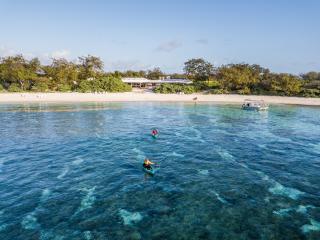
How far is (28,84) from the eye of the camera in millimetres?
105438

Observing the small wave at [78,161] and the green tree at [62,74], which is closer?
the small wave at [78,161]

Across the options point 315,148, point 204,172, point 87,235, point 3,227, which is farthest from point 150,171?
point 315,148

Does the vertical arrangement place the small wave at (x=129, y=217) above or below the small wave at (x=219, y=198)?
below

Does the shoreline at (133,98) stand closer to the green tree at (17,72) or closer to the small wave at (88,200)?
the green tree at (17,72)

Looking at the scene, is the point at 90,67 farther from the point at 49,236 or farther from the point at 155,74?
the point at 49,236

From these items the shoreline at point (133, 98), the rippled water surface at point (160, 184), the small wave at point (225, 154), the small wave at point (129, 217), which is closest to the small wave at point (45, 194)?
the rippled water surface at point (160, 184)

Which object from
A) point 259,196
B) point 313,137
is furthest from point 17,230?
point 313,137

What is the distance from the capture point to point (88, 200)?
779 inches

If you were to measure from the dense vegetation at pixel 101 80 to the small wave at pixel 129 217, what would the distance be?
88.0 m

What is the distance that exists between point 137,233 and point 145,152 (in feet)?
56.7

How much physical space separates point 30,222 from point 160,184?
1032 cm

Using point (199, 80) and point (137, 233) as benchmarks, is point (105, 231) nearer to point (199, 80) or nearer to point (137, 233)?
point (137, 233)

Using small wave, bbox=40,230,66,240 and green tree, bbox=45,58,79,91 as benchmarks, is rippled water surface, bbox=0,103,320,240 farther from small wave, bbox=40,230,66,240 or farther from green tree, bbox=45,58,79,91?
green tree, bbox=45,58,79,91

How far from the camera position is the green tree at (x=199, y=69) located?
124594 mm
